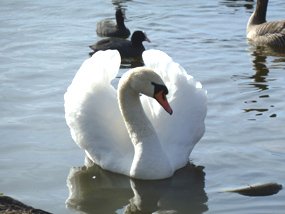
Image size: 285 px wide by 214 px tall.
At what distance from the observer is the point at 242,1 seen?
19750 millimetres

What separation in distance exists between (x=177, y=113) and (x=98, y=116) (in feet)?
2.69

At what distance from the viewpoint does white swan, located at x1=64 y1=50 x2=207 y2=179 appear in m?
8.45

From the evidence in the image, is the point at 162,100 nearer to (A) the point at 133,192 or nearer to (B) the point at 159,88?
(B) the point at 159,88

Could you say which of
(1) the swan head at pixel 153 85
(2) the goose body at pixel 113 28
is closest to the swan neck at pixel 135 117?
(1) the swan head at pixel 153 85

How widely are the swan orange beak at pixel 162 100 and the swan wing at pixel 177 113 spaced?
1.74ft

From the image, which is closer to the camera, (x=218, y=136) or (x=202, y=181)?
(x=202, y=181)

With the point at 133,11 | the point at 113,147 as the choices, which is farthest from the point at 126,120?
the point at 133,11

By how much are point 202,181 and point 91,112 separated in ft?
4.48

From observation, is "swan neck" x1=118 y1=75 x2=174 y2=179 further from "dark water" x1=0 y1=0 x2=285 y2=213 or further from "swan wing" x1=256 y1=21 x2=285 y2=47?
"swan wing" x1=256 y1=21 x2=285 y2=47

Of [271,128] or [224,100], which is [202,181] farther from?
[224,100]

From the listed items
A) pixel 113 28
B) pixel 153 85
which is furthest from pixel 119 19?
pixel 153 85

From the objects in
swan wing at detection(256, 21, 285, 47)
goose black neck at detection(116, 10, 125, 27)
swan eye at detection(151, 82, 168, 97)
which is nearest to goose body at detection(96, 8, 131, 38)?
goose black neck at detection(116, 10, 125, 27)

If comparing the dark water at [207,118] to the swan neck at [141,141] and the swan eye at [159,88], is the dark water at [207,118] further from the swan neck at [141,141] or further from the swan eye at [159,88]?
the swan eye at [159,88]

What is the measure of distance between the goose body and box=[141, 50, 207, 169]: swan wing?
7.45 m
